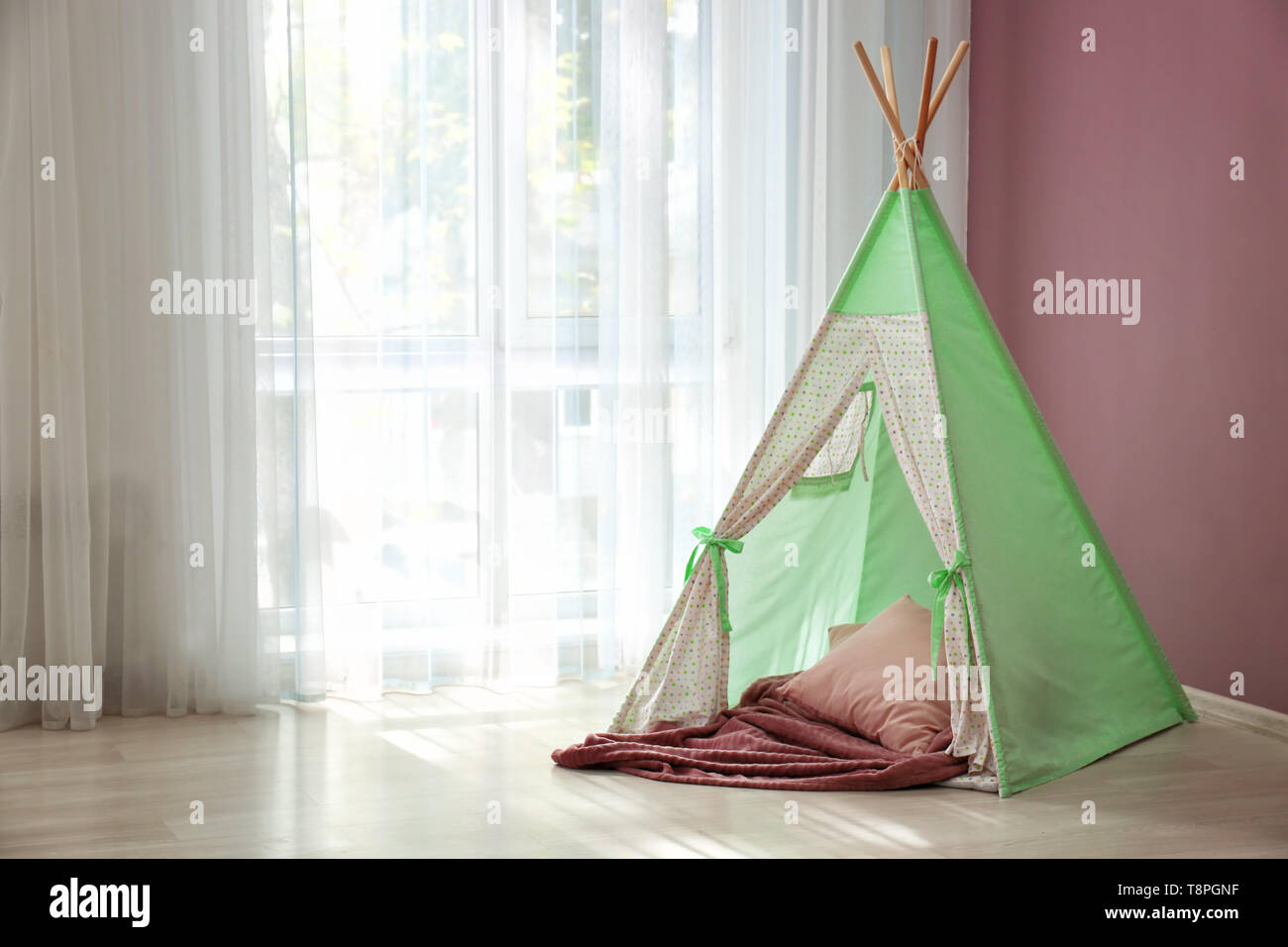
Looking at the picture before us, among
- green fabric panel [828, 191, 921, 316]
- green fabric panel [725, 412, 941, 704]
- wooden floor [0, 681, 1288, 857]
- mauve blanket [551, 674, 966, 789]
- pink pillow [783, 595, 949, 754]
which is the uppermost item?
green fabric panel [828, 191, 921, 316]

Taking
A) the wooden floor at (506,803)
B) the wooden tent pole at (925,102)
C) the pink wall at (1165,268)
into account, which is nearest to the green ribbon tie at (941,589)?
the wooden floor at (506,803)

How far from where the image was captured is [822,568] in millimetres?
3695

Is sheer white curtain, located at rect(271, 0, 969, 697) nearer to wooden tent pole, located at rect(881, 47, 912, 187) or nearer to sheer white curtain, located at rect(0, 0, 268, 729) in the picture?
sheer white curtain, located at rect(0, 0, 268, 729)

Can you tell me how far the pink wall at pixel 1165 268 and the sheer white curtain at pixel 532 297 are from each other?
1.41 feet

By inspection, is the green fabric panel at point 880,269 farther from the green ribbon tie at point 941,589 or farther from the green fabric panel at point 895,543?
the green ribbon tie at point 941,589

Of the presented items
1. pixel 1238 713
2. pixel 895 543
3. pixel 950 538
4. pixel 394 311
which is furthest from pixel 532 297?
pixel 1238 713

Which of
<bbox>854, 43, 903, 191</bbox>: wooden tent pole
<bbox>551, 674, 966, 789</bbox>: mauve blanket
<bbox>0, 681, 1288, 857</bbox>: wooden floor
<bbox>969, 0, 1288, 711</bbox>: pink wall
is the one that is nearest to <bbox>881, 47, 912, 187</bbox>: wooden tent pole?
<bbox>854, 43, 903, 191</bbox>: wooden tent pole

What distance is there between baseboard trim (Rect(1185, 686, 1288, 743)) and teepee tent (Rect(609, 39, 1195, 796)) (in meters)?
0.09

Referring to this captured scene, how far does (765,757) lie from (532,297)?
1488mm

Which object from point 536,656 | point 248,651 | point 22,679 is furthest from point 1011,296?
point 22,679

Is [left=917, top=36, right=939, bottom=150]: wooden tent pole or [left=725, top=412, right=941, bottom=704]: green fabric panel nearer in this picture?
[left=917, top=36, right=939, bottom=150]: wooden tent pole

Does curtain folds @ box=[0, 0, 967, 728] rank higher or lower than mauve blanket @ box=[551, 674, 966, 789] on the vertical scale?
higher

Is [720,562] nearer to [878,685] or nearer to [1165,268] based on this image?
[878,685]

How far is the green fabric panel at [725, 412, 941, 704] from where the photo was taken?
361 centimetres
